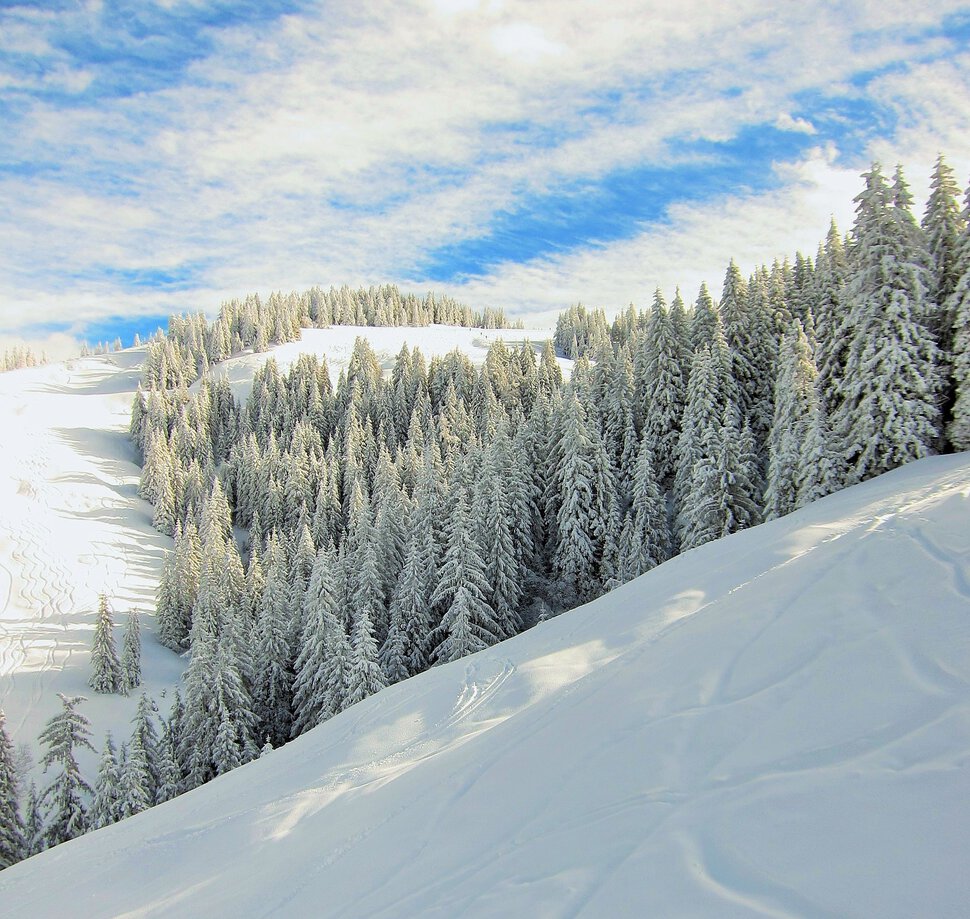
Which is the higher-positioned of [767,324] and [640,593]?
[767,324]

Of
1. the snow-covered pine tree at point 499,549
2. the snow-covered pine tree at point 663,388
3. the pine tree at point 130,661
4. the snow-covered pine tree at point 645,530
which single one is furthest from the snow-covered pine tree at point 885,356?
the pine tree at point 130,661

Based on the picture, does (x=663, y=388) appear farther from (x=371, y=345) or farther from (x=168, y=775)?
(x=371, y=345)

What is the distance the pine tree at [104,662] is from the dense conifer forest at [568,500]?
158 millimetres

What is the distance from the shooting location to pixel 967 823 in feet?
12.8

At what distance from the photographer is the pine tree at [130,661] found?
46.6m

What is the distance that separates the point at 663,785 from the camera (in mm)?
5629

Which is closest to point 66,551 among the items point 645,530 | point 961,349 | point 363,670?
point 363,670

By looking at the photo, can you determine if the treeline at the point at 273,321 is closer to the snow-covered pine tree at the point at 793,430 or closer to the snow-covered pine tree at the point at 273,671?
the snow-covered pine tree at the point at 273,671

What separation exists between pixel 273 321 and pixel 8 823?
419 feet

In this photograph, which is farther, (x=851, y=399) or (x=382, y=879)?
(x=851, y=399)

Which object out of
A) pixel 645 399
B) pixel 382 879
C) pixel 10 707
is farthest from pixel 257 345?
pixel 382 879

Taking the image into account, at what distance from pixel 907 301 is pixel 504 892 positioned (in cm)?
2767

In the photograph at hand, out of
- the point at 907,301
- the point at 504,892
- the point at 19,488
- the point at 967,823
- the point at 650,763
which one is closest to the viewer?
the point at 967,823

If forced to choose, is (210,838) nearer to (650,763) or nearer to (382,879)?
(382,879)
